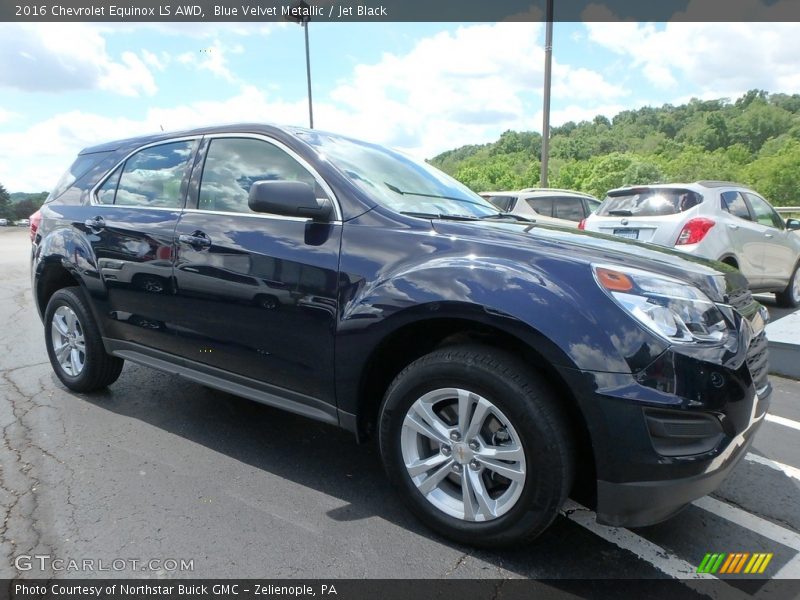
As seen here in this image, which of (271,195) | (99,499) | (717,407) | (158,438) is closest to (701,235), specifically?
(717,407)

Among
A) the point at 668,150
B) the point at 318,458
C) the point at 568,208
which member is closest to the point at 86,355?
the point at 318,458

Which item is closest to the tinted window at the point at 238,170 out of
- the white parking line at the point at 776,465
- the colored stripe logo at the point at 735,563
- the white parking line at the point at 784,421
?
the colored stripe logo at the point at 735,563

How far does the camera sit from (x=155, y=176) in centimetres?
352

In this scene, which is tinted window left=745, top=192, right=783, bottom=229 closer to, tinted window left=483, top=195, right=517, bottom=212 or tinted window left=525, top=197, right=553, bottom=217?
tinted window left=525, top=197, right=553, bottom=217

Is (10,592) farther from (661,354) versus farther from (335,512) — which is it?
(661,354)

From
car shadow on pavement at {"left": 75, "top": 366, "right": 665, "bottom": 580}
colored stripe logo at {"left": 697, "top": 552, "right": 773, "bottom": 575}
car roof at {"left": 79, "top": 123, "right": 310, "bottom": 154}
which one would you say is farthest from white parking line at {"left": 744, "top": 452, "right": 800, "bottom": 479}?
car roof at {"left": 79, "top": 123, "right": 310, "bottom": 154}

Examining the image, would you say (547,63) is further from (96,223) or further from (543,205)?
(96,223)

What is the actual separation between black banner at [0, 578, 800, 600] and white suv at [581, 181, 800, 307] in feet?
14.9

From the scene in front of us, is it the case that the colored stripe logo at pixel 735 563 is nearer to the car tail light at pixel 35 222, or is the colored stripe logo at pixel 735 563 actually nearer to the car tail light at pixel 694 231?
the car tail light at pixel 694 231

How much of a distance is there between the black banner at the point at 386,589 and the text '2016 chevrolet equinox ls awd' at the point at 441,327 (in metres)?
0.22

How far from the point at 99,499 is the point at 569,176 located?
309 ft

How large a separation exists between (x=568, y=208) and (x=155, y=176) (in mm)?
9205

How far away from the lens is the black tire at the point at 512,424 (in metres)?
2.04

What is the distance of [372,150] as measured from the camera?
338 centimetres
